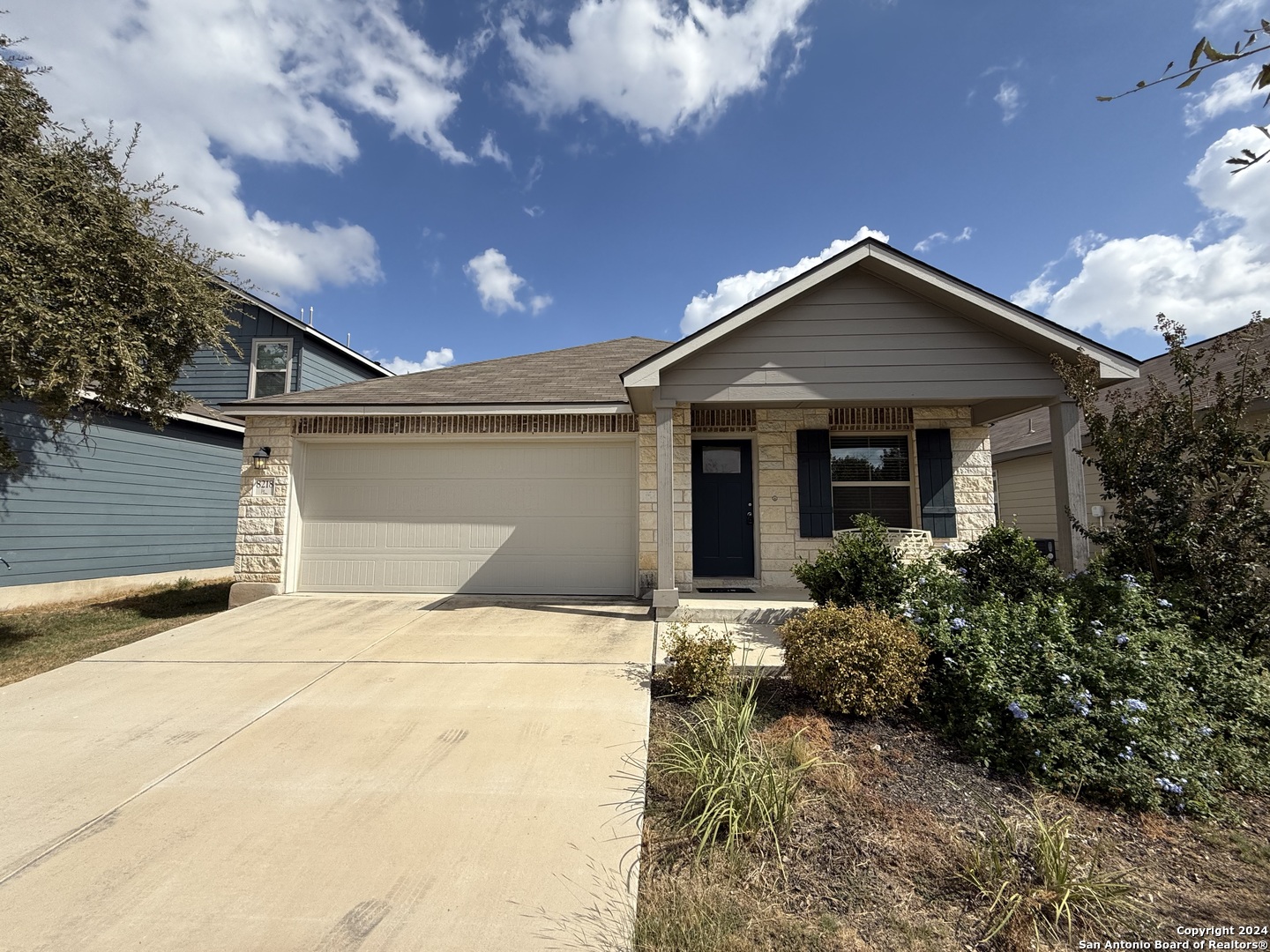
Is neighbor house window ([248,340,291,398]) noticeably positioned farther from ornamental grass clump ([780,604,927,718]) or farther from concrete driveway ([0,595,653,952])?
ornamental grass clump ([780,604,927,718])

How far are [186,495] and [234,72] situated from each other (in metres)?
7.58

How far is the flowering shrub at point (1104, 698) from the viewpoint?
280 cm

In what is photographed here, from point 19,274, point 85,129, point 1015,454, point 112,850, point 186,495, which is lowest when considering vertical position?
point 112,850

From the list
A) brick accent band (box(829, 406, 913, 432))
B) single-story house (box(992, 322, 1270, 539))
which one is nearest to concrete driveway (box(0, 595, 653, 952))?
brick accent band (box(829, 406, 913, 432))

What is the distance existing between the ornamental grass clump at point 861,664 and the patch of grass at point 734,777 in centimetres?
63

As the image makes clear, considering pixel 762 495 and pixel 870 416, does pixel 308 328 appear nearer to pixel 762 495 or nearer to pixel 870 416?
pixel 762 495

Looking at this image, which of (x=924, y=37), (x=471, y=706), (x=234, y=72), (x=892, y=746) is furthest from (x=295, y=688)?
(x=924, y=37)

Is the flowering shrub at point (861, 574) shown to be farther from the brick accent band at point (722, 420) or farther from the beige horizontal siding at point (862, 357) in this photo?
the brick accent band at point (722, 420)

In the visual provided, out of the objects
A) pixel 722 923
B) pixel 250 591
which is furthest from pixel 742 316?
pixel 250 591

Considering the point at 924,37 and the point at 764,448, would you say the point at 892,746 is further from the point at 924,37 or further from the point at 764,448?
the point at 924,37

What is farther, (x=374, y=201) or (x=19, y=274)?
(x=374, y=201)

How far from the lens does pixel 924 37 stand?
23.7 feet

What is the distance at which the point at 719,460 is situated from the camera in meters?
8.17

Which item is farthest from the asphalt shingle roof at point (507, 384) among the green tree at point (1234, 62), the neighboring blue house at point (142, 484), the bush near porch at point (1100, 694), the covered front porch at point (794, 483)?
the green tree at point (1234, 62)
